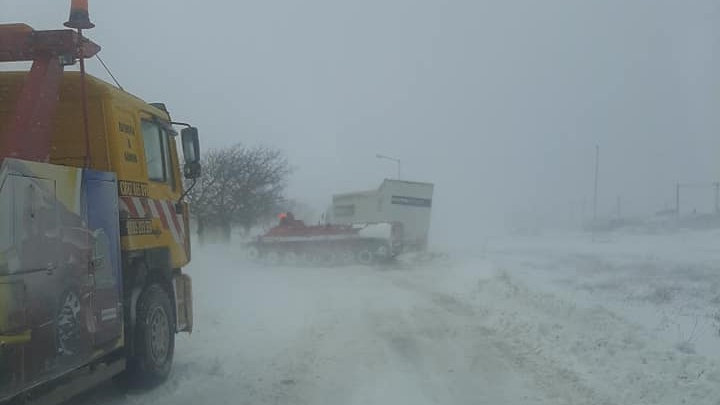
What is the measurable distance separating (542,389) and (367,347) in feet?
9.65

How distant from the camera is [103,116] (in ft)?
21.0

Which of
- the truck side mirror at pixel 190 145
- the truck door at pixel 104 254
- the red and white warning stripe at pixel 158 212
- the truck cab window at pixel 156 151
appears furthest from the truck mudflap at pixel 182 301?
the truck door at pixel 104 254

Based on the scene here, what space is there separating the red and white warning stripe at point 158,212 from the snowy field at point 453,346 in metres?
1.54

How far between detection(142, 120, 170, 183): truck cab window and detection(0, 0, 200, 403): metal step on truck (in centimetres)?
2

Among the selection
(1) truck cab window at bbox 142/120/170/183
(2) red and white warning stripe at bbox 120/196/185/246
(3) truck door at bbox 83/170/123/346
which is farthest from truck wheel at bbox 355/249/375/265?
(3) truck door at bbox 83/170/123/346

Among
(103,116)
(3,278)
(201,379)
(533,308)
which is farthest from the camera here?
(533,308)

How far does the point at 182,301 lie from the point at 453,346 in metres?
3.61

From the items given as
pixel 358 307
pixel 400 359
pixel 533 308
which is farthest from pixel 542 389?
pixel 358 307

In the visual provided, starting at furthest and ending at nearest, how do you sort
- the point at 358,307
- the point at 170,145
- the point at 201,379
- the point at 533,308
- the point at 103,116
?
the point at 358,307 → the point at 533,308 → the point at 170,145 → the point at 201,379 → the point at 103,116

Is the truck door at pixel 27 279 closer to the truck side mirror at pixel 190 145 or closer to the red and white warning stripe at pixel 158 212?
the red and white warning stripe at pixel 158 212

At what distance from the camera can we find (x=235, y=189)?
35156 mm

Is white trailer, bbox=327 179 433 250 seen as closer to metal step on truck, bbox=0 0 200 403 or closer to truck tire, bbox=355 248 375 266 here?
truck tire, bbox=355 248 375 266

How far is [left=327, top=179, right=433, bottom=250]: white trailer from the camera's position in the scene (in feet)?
105

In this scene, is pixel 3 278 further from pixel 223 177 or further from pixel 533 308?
pixel 223 177
